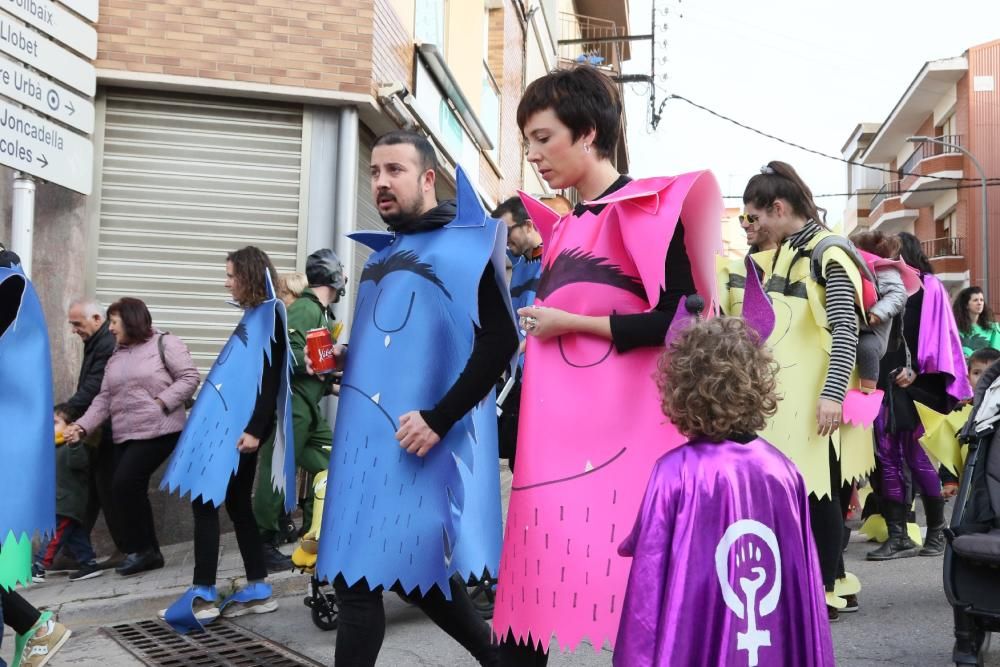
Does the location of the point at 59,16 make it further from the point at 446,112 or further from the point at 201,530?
the point at 446,112

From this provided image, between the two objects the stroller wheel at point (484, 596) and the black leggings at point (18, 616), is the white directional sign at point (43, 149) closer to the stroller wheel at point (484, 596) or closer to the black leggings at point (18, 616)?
the black leggings at point (18, 616)

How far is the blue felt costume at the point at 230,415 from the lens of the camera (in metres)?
5.30

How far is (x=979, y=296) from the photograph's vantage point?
9.90 m

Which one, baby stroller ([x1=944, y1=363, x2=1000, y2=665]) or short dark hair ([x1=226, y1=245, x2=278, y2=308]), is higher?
short dark hair ([x1=226, y1=245, x2=278, y2=308])

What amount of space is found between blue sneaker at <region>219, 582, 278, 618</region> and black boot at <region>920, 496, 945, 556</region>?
391 cm

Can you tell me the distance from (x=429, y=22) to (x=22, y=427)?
934cm

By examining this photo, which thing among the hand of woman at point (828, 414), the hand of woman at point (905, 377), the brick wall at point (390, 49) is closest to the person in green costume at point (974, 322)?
the hand of woman at point (905, 377)

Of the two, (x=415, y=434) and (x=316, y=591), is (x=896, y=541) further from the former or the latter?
(x=415, y=434)

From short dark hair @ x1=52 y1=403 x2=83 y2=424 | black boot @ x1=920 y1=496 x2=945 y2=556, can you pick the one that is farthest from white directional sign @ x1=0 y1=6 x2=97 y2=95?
black boot @ x1=920 y1=496 x2=945 y2=556

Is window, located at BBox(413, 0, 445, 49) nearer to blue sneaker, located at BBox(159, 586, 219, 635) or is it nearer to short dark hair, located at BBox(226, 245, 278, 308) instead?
short dark hair, located at BBox(226, 245, 278, 308)

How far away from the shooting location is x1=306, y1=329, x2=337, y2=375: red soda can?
11.5 feet

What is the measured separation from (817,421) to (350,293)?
19.9 ft

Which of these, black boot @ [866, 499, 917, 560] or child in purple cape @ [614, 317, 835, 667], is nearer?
child in purple cape @ [614, 317, 835, 667]

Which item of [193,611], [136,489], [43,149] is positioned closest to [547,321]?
[193,611]
